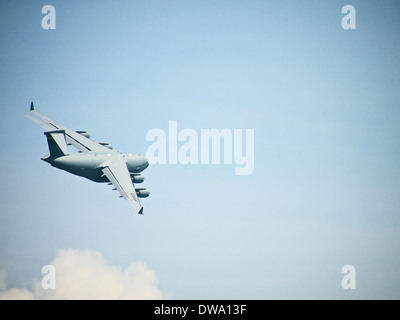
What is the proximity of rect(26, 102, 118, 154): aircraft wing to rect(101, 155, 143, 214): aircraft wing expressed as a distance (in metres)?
4.15

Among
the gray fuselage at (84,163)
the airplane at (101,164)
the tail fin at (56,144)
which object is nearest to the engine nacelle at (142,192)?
the airplane at (101,164)

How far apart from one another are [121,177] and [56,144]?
12.2m

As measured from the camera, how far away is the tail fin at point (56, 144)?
84588 mm

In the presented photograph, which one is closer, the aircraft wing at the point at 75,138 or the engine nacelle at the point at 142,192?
the engine nacelle at the point at 142,192

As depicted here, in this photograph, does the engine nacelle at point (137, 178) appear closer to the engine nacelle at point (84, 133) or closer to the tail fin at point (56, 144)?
the tail fin at point (56, 144)

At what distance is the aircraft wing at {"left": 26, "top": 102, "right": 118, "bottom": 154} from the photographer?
310 feet

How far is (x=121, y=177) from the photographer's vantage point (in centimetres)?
8519

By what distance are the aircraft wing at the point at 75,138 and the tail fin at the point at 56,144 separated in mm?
7148
